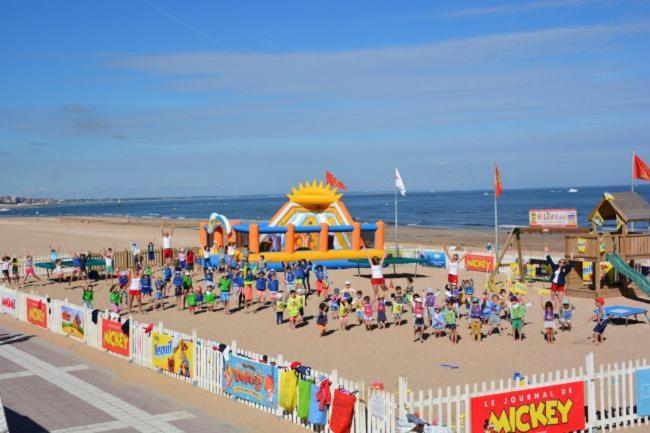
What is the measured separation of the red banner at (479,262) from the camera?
3034cm

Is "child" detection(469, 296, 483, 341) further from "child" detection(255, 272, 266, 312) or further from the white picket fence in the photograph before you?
"child" detection(255, 272, 266, 312)

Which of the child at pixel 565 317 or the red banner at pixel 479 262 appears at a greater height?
the red banner at pixel 479 262

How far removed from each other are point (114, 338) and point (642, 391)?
10.8 meters

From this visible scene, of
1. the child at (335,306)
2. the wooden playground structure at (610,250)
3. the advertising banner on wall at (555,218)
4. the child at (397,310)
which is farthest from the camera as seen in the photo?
the advertising banner on wall at (555,218)

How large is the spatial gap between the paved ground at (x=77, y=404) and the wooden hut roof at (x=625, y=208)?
57.9ft

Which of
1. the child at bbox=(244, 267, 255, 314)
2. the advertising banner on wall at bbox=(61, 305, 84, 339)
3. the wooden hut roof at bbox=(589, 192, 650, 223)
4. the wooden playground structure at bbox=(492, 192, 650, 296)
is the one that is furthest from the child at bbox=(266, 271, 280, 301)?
the wooden hut roof at bbox=(589, 192, 650, 223)

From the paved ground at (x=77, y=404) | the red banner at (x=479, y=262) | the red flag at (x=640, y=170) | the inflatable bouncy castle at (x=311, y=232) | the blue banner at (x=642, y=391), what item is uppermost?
the red flag at (x=640, y=170)

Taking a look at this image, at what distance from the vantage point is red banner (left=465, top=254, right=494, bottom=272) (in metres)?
30.3

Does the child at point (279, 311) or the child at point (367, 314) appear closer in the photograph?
the child at point (367, 314)

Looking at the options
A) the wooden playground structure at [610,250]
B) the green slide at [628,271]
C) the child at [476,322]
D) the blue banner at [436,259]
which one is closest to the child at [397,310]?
the child at [476,322]

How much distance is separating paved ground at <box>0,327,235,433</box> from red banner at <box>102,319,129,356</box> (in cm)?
95

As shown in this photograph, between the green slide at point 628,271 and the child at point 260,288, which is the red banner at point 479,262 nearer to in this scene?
the green slide at point 628,271

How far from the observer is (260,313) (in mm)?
21094

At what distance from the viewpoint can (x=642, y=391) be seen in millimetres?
11227
